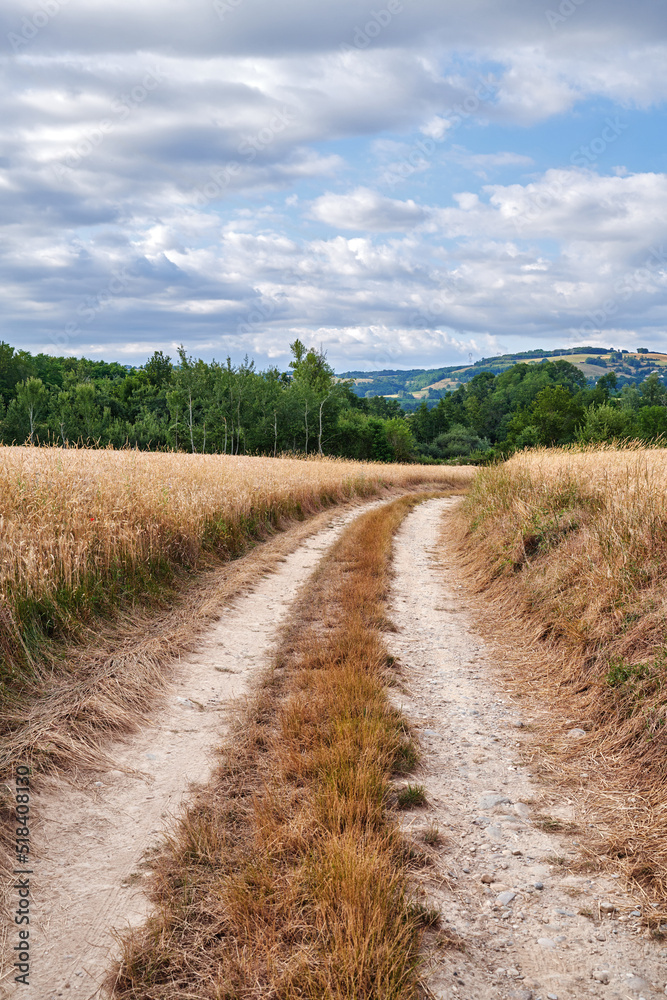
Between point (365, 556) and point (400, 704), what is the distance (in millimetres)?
6180

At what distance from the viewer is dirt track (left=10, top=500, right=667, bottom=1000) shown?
2.63m

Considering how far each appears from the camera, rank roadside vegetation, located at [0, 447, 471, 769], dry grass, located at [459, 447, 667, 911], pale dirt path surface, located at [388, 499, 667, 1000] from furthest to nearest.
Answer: roadside vegetation, located at [0, 447, 471, 769] → dry grass, located at [459, 447, 667, 911] → pale dirt path surface, located at [388, 499, 667, 1000]

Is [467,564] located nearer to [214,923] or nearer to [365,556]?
[365,556]

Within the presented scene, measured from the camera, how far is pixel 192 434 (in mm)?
65188

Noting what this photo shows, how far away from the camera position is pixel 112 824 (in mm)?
3643

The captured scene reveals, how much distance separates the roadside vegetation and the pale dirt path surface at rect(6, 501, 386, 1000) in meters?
0.38

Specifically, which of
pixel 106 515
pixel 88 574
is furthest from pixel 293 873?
pixel 106 515

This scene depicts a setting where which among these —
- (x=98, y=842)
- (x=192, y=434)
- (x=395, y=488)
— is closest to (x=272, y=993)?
(x=98, y=842)

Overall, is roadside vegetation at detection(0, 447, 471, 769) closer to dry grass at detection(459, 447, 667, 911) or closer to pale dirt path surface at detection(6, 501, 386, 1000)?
pale dirt path surface at detection(6, 501, 386, 1000)

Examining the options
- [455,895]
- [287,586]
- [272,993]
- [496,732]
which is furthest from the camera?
[287,586]

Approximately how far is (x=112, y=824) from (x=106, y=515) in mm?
4900

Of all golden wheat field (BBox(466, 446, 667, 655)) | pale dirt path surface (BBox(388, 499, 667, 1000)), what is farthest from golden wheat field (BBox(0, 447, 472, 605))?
golden wheat field (BBox(466, 446, 667, 655))

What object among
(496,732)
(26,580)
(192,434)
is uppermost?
(192,434)

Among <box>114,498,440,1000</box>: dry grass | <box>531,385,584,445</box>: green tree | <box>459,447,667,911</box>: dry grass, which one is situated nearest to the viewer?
<box>114,498,440,1000</box>: dry grass
